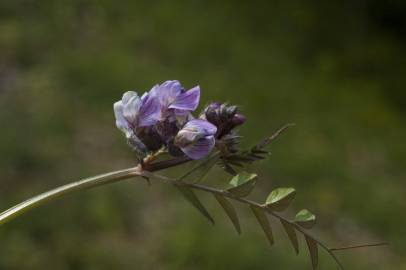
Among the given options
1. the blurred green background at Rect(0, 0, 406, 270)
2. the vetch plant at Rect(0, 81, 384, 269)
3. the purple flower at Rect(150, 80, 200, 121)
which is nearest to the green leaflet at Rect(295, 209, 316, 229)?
the vetch plant at Rect(0, 81, 384, 269)

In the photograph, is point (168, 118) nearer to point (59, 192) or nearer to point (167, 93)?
point (167, 93)

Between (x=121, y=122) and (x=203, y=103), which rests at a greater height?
(x=121, y=122)

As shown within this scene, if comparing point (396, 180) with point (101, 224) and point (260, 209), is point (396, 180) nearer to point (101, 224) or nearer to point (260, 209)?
point (101, 224)

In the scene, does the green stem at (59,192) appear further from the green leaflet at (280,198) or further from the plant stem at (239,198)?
the green leaflet at (280,198)

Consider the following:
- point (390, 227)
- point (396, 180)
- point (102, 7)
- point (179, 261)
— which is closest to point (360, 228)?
point (390, 227)

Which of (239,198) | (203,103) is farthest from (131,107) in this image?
(203,103)

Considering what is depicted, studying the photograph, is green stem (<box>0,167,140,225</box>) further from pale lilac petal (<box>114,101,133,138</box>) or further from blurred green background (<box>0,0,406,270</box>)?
blurred green background (<box>0,0,406,270</box>)
